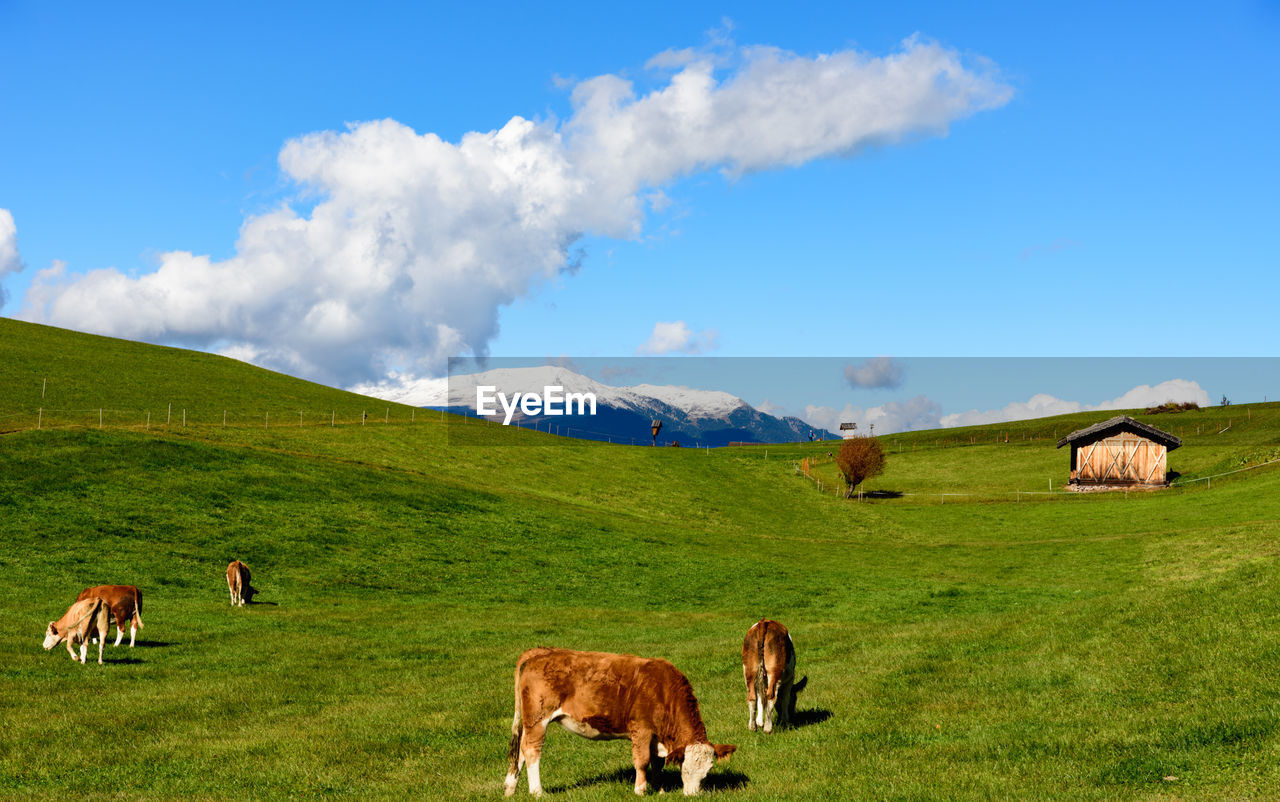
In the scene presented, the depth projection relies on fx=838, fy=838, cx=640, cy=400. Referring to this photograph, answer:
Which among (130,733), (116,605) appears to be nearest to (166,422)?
(116,605)

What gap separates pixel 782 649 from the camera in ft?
50.6

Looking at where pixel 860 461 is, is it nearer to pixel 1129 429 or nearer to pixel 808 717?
pixel 1129 429

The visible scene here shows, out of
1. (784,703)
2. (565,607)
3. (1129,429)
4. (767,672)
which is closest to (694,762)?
(767,672)

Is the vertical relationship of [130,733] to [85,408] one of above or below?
below

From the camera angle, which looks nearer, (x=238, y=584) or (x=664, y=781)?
(x=664, y=781)

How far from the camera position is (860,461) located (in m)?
101

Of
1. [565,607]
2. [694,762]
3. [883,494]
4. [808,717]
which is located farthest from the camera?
[883,494]

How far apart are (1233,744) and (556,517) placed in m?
56.7

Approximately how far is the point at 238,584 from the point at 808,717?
1142 inches

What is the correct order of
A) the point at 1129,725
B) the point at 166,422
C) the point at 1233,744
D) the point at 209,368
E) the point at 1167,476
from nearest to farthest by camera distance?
the point at 1233,744
the point at 1129,725
the point at 166,422
the point at 1167,476
the point at 209,368

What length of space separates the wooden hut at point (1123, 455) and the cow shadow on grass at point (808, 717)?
291ft

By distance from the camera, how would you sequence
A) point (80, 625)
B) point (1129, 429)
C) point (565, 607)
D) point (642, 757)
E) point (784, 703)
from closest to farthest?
point (642, 757)
point (784, 703)
point (80, 625)
point (565, 607)
point (1129, 429)

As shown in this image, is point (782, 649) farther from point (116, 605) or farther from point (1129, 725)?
point (116, 605)

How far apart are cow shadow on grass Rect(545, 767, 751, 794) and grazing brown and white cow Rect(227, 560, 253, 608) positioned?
95.6ft
